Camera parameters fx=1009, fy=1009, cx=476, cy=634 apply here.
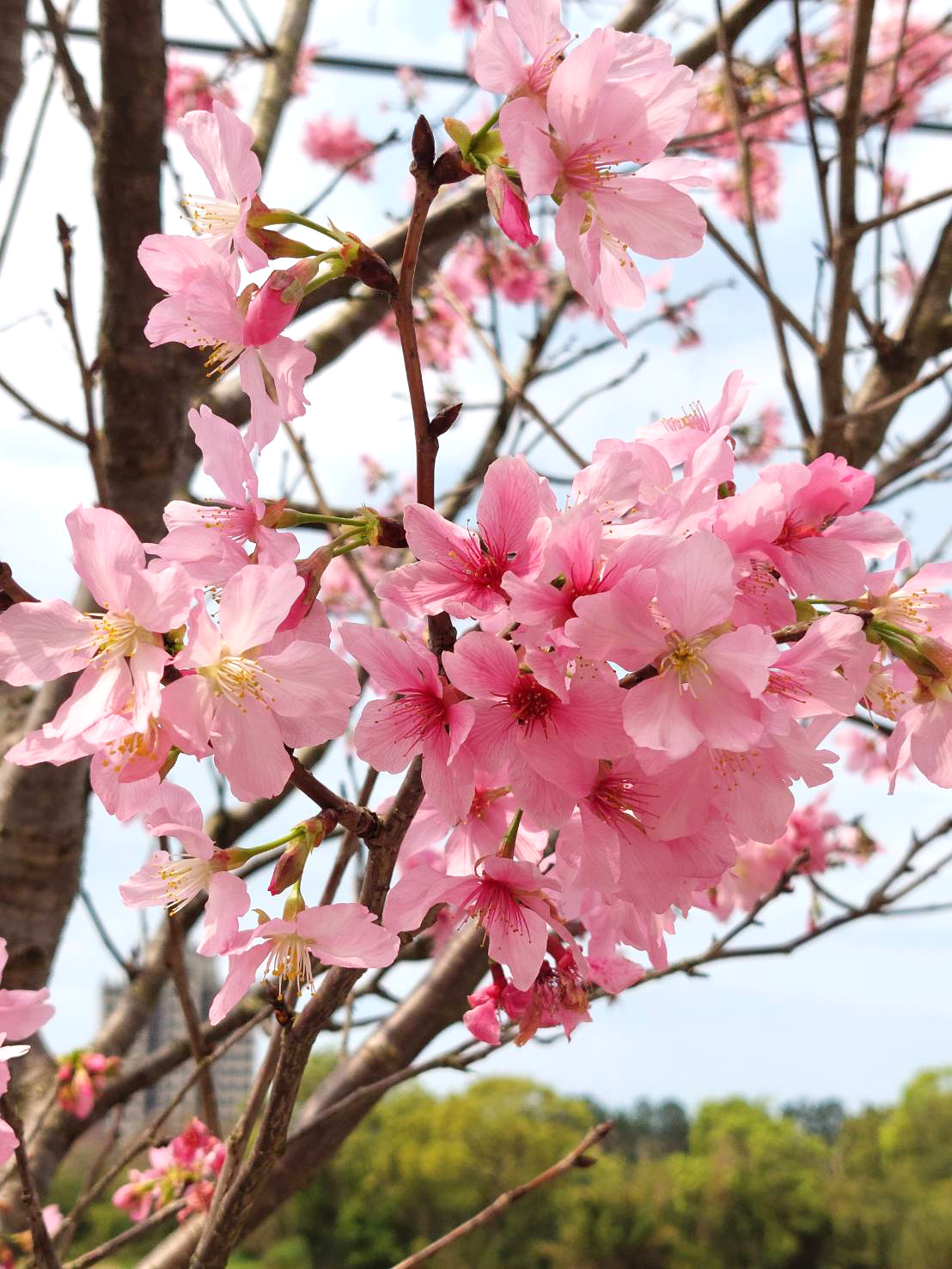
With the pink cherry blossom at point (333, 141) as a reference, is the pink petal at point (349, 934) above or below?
below

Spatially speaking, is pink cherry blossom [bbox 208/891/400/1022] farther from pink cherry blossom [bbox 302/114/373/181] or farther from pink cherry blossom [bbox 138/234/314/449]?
pink cherry blossom [bbox 302/114/373/181]

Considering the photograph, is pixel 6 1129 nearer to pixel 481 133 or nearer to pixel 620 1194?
pixel 481 133

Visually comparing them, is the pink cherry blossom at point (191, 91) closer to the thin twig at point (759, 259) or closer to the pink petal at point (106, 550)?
the thin twig at point (759, 259)

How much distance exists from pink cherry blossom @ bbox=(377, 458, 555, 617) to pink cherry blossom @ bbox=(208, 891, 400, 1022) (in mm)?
157

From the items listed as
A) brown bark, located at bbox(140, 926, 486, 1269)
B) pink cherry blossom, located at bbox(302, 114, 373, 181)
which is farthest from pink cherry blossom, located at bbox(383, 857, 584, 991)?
pink cherry blossom, located at bbox(302, 114, 373, 181)

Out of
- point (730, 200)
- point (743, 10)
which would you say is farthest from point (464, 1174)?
point (743, 10)

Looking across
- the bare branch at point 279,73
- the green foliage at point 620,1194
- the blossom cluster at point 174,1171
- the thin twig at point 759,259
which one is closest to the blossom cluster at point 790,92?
the thin twig at point 759,259

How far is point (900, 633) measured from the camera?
1.87 ft

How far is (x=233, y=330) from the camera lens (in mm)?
548

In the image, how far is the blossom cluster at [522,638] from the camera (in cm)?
46

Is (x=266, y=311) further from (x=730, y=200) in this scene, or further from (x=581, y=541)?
(x=730, y=200)

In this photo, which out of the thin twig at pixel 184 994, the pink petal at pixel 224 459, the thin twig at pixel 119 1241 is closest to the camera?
the pink petal at pixel 224 459

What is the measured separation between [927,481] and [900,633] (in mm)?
1333

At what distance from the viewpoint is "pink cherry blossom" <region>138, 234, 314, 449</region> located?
541mm
